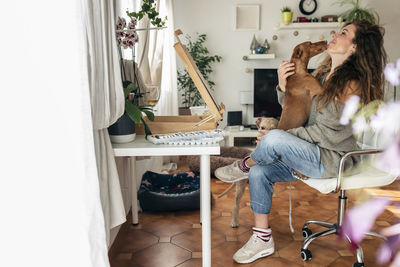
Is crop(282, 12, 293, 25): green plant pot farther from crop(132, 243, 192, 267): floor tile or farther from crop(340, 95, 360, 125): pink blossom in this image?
crop(340, 95, 360, 125): pink blossom

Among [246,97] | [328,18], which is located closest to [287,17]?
[328,18]

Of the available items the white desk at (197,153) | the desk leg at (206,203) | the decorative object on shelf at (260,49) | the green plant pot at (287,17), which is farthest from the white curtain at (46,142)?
the green plant pot at (287,17)

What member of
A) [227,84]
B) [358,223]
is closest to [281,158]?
[358,223]

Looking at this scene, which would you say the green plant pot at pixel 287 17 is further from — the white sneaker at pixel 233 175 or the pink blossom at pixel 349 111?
the pink blossom at pixel 349 111

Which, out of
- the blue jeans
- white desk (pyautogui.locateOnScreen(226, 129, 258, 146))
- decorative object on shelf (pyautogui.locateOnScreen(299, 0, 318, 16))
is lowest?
white desk (pyautogui.locateOnScreen(226, 129, 258, 146))

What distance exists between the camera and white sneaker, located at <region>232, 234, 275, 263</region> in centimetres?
160

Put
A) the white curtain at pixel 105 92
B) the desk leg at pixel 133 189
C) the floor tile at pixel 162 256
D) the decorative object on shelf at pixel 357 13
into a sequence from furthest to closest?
the decorative object on shelf at pixel 357 13 < the desk leg at pixel 133 189 < the floor tile at pixel 162 256 < the white curtain at pixel 105 92

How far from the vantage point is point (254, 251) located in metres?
1.61

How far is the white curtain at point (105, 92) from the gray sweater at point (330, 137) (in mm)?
859

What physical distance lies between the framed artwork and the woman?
2.67 metres

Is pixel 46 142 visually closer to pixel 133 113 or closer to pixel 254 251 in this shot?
pixel 133 113

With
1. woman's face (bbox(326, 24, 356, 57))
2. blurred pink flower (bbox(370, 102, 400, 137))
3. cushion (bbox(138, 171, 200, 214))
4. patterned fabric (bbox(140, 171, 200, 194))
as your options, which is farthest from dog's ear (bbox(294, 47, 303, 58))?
blurred pink flower (bbox(370, 102, 400, 137))

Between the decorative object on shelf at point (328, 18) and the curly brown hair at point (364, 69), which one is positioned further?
the decorative object on shelf at point (328, 18)

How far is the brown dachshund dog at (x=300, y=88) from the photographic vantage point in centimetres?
146
